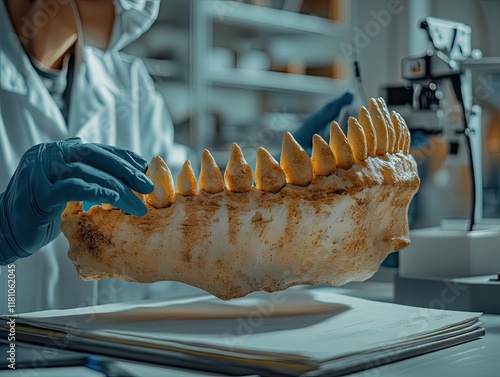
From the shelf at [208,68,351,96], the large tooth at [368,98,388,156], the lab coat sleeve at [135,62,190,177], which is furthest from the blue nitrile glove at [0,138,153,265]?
the shelf at [208,68,351,96]

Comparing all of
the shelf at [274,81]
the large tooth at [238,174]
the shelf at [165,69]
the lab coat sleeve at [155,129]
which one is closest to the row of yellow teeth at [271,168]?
the large tooth at [238,174]

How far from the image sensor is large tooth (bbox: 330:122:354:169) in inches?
41.5

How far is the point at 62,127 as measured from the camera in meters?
1.66

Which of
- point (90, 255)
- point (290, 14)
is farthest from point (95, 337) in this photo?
point (290, 14)

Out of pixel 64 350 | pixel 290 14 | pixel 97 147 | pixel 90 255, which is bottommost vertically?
pixel 64 350

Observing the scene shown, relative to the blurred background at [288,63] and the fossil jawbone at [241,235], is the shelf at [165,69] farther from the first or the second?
the fossil jawbone at [241,235]

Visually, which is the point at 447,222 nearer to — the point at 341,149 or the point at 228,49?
the point at 341,149

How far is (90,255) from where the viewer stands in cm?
107

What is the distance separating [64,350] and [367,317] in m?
0.43

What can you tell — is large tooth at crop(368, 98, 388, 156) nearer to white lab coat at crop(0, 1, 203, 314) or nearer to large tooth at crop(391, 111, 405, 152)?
large tooth at crop(391, 111, 405, 152)

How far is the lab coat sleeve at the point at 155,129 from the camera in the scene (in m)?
1.96

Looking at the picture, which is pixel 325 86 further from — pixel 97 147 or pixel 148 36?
pixel 97 147

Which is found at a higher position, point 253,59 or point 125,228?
point 253,59

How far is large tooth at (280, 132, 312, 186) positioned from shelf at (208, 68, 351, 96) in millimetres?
2967
